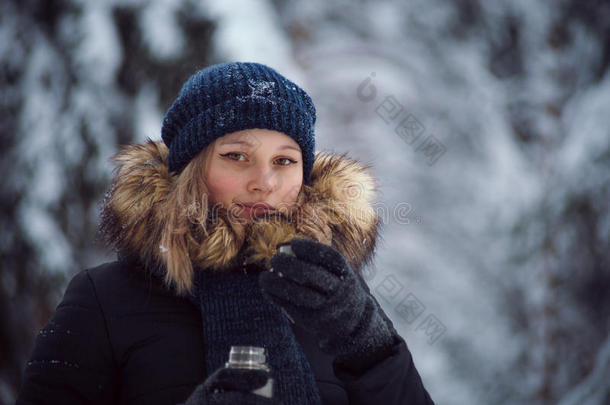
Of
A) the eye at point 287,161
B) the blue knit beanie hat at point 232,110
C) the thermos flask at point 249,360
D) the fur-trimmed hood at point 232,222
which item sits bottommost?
the thermos flask at point 249,360

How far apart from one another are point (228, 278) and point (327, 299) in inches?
15.3

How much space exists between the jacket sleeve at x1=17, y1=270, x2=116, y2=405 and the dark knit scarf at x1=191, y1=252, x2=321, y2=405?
0.25 m

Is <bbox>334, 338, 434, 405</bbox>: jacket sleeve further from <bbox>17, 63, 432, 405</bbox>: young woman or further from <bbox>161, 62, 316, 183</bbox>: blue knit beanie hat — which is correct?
<bbox>161, 62, 316, 183</bbox>: blue knit beanie hat

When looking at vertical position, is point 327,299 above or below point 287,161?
below

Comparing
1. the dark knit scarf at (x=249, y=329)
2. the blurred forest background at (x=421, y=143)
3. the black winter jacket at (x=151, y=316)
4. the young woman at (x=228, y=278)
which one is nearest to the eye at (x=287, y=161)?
the young woman at (x=228, y=278)

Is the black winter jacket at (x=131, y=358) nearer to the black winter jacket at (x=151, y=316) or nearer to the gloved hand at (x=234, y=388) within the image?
the black winter jacket at (x=151, y=316)

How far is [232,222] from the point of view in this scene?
133cm

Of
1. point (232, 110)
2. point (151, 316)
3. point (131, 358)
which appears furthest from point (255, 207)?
point (131, 358)

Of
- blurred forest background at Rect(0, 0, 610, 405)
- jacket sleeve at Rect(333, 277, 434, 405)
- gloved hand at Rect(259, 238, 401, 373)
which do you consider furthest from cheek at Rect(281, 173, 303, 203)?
blurred forest background at Rect(0, 0, 610, 405)

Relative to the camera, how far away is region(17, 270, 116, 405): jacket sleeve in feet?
3.59

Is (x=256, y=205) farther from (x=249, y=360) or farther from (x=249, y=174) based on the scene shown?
(x=249, y=360)

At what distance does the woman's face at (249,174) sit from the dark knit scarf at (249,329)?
0.63 ft

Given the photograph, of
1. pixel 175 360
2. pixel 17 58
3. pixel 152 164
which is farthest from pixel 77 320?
pixel 17 58

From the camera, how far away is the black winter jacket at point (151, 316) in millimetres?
1135
